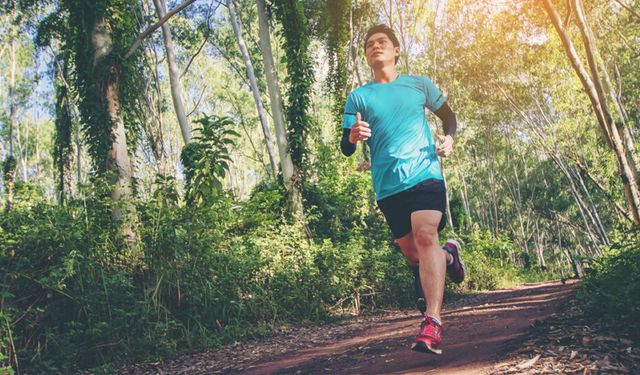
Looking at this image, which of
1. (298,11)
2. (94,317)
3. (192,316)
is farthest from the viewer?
(298,11)

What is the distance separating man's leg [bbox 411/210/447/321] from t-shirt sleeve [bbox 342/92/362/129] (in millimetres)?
760

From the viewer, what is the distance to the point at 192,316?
5922 millimetres

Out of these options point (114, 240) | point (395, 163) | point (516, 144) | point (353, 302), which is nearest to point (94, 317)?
point (114, 240)

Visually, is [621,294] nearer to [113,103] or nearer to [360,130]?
[360,130]

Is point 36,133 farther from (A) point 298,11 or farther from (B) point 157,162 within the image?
(A) point 298,11

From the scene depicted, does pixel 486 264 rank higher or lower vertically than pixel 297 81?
lower

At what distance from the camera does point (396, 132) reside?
10.2 feet

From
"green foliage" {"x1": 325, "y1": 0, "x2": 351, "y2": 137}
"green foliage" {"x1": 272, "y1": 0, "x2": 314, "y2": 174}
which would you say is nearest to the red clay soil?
"green foliage" {"x1": 272, "y1": 0, "x2": 314, "y2": 174}

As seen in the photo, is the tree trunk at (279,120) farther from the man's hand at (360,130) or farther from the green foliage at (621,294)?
the man's hand at (360,130)

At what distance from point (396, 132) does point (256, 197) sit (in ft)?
26.1

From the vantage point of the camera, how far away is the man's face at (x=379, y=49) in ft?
10.9

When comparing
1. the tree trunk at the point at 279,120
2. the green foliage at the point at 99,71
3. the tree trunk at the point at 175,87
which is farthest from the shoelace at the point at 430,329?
the tree trunk at the point at 175,87

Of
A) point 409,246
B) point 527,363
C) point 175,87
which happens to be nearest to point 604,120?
point 409,246

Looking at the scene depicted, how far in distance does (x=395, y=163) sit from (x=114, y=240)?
440cm
